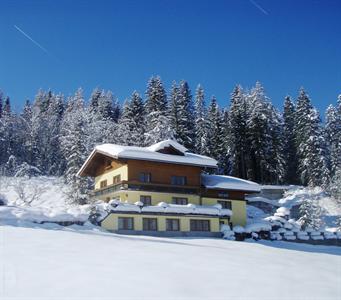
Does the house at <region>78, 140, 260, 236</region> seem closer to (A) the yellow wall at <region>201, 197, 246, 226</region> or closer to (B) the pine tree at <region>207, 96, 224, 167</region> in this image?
(A) the yellow wall at <region>201, 197, 246, 226</region>

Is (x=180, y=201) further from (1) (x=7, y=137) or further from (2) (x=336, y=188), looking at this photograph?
(1) (x=7, y=137)

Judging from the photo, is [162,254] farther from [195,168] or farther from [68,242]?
[195,168]

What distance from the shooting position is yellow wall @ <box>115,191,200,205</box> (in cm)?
3356

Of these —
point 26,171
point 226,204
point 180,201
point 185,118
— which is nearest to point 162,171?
point 180,201

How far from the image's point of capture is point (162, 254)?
1555cm

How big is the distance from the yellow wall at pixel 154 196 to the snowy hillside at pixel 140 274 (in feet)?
55.1

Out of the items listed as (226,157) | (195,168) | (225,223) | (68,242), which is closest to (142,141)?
(226,157)

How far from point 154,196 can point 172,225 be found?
350 cm

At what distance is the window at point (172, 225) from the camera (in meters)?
31.7

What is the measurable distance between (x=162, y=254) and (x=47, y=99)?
70.5 meters

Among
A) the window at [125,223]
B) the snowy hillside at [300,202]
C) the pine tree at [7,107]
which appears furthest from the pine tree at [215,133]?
the pine tree at [7,107]

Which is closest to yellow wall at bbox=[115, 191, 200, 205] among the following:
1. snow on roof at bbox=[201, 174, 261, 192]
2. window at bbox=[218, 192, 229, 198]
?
snow on roof at bbox=[201, 174, 261, 192]

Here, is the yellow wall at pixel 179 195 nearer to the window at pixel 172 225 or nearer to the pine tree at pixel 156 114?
the window at pixel 172 225

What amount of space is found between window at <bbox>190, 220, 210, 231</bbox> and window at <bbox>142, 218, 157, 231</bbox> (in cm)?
300
